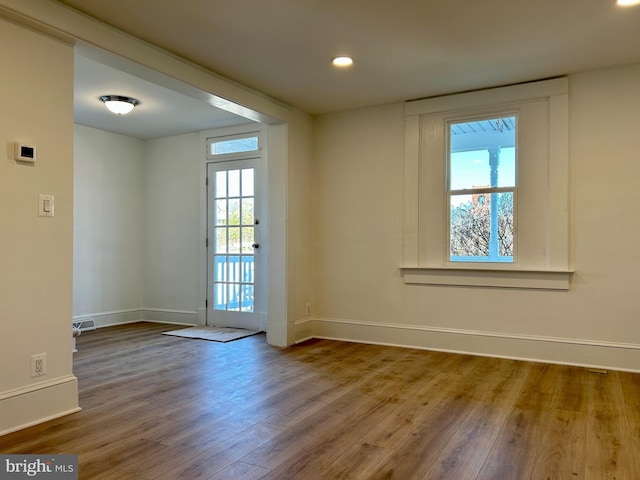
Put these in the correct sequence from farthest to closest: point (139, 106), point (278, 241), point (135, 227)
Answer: point (135, 227) → point (139, 106) → point (278, 241)

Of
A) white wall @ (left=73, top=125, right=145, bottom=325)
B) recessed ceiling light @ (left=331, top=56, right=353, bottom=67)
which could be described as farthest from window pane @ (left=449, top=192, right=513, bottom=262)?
white wall @ (left=73, top=125, right=145, bottom=325)

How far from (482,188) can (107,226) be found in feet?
15.3

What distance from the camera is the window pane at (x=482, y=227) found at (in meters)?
4.27

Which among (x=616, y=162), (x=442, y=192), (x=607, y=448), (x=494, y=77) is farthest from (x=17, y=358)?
(x=616, y=162)

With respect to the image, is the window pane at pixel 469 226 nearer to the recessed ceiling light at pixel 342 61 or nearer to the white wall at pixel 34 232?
the recessed ceiling light at pixel 342 61

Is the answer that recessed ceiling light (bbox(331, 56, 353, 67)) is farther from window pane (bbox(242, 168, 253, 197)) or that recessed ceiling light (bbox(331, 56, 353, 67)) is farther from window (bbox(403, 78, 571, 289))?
window pane (bbox(242, 168, 253, 197))

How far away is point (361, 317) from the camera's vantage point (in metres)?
4.93

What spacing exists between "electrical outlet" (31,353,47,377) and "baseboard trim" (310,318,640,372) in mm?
2696

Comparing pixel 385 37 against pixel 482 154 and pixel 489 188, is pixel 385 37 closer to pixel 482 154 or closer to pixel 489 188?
pixel 482 154

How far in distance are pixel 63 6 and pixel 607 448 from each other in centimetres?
380

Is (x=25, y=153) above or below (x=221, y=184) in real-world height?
below

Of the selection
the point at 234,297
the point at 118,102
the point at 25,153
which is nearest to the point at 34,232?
the point at 25,153

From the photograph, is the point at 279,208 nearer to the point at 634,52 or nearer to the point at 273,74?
the point at 273,74

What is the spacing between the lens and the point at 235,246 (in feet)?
19.3
